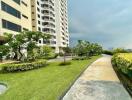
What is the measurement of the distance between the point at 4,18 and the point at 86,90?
27032 millimetres

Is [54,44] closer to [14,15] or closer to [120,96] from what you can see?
[14,15]

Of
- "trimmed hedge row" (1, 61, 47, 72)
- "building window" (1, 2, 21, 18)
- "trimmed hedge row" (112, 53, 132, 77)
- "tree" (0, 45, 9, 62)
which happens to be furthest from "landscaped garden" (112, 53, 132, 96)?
"building window" (1, 2, 21, 18)

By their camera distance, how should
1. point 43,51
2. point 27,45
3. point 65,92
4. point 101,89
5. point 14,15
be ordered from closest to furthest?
point 65,92, point 101,89, point 27,45, point 43,51, point 14,15

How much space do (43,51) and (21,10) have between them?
56.3 feet

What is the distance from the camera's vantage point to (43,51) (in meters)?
31.2

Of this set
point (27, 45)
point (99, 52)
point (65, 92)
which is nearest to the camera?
point (65, 92)

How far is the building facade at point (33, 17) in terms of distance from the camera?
3641 cm

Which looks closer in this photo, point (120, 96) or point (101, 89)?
point (120, 96)

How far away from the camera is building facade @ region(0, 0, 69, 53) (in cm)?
3641

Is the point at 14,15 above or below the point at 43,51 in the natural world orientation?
above

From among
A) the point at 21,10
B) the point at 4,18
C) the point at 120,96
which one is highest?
the point at 21,10

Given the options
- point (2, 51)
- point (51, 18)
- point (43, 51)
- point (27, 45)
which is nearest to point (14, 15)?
point (43, 51)

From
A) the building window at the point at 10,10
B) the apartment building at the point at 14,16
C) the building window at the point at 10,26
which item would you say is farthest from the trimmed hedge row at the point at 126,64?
the building window at the point at 10,10

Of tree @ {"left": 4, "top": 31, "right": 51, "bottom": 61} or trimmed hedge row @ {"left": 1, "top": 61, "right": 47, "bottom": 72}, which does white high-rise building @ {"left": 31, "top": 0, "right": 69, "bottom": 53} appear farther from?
trimmed hedge row @ {"left": 1, "top": 61, "right": 47, "bottom": 72}
